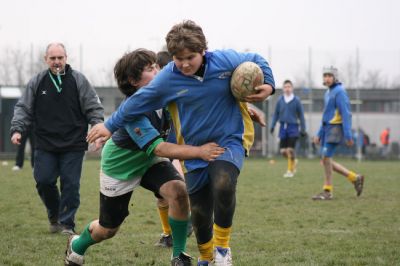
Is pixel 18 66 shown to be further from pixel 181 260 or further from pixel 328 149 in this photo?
pixel 181 260

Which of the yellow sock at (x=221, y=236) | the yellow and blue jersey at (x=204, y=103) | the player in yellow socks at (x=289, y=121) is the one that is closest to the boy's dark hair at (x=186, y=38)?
the yellow and blue jersey at (x=204, y=103)

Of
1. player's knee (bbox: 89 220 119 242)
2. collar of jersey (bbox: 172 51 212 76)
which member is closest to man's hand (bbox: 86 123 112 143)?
collar of jersey (bbox: 172 51 212 76)

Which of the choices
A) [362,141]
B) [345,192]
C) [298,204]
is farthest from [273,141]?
[298,204]

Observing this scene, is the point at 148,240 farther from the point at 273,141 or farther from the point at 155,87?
the point at 273,141

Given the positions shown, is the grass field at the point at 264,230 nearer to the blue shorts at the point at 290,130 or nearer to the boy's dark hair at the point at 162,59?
the boy's dark hair at the point at 162,59

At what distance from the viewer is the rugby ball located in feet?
15.9

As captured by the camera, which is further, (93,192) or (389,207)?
(93,192)

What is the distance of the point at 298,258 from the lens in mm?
6090

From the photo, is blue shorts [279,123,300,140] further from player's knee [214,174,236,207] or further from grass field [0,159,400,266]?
player's knee [214,174,236,207]

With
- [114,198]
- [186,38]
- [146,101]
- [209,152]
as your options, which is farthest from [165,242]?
[186,38]

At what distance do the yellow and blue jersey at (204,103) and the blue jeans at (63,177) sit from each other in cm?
277

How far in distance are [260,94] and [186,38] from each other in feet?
2.16

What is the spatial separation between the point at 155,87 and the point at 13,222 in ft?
14.1

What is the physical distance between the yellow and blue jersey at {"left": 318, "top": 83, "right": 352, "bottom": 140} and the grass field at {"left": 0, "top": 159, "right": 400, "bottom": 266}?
1.24 meters
